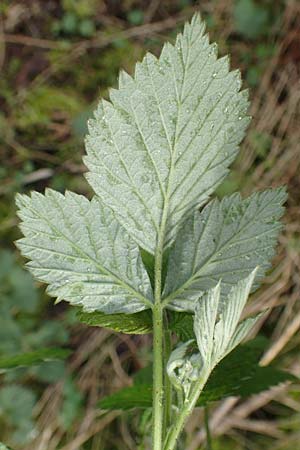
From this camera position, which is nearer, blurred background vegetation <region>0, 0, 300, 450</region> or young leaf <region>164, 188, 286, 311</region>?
young leaf <region>164, 188, 286, 311</region>

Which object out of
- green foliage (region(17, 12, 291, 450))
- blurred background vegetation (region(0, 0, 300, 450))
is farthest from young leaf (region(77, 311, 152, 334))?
blurred background vegetation (region(0, 0, 300, 450))

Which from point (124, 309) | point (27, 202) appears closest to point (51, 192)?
point (27, 202)

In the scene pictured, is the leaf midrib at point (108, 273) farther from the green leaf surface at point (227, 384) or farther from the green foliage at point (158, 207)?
the green leaf surface at point (227, 384)

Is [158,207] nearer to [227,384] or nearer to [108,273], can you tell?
[108,273]

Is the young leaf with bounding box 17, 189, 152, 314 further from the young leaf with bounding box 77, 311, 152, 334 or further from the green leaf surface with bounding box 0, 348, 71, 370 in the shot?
the green leaf surface with bounding box 0, 348, 71, 370

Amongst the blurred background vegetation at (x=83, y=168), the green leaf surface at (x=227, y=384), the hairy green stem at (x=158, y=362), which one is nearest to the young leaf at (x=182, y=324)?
the hairy green stem at (x=158, y=362)

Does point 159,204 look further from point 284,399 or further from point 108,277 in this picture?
point 284,399

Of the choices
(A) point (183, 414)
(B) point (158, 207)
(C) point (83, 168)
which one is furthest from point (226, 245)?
(C) point (83, 168)
